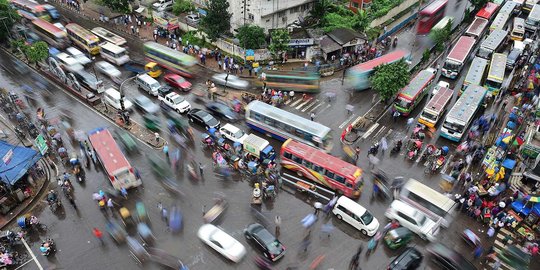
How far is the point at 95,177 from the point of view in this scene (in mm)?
31516

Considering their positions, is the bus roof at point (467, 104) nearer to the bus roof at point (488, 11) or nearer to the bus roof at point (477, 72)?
the bus roof at point (477, 72)

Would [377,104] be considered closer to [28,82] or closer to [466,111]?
[466,111]

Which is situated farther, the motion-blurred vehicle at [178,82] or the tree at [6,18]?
the tree at [6,18]

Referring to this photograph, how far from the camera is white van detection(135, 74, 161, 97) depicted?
40906 mm

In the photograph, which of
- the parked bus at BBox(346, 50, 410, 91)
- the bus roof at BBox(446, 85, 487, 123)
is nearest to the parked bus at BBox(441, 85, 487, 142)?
the bus roof at BBox(446, 85, 487, 123)

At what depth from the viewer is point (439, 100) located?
124 feet

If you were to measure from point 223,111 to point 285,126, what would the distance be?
24.5 feet

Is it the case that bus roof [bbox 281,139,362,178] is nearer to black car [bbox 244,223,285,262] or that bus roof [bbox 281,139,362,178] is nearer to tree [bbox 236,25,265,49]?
black car [bbox 244,223,285,262]

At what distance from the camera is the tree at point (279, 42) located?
1804 inches

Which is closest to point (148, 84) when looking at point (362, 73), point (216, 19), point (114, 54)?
point (114, 54)

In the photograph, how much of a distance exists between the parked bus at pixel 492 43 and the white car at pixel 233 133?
32829mm

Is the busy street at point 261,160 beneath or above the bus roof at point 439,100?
beneath

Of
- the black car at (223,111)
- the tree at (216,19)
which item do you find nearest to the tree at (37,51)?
the tree at (216,19)

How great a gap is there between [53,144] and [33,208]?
23.5 ft
